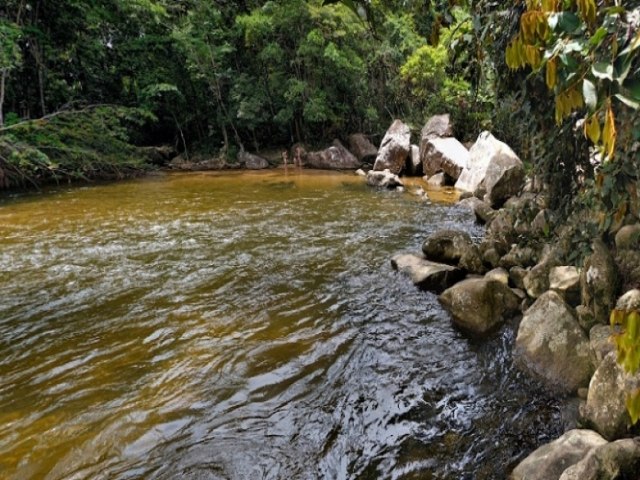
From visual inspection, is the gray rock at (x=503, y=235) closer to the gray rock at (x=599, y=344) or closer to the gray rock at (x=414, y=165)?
the gray rock at (x=599, y=344)

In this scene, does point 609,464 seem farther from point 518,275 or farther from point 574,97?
point 518,275

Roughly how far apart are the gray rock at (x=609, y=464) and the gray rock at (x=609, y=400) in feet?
1.03

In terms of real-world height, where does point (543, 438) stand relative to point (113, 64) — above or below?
below

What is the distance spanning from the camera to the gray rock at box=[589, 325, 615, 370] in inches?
126

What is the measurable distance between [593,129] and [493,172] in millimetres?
10660

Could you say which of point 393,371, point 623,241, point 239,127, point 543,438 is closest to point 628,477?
point 543,438

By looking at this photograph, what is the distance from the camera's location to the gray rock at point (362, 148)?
2056 centimetres

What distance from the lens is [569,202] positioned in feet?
13.0

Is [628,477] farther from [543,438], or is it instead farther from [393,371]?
[393,371]

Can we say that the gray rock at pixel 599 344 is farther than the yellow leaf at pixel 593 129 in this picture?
Yes

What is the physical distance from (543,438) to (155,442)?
257 cm

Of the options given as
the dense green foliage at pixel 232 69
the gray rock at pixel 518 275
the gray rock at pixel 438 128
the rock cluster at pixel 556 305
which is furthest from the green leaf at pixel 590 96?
the dense green foliage at pixel 232 69

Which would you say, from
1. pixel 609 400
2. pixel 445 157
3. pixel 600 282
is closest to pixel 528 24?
pixel 609 400

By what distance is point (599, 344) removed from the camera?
10.9 feet
